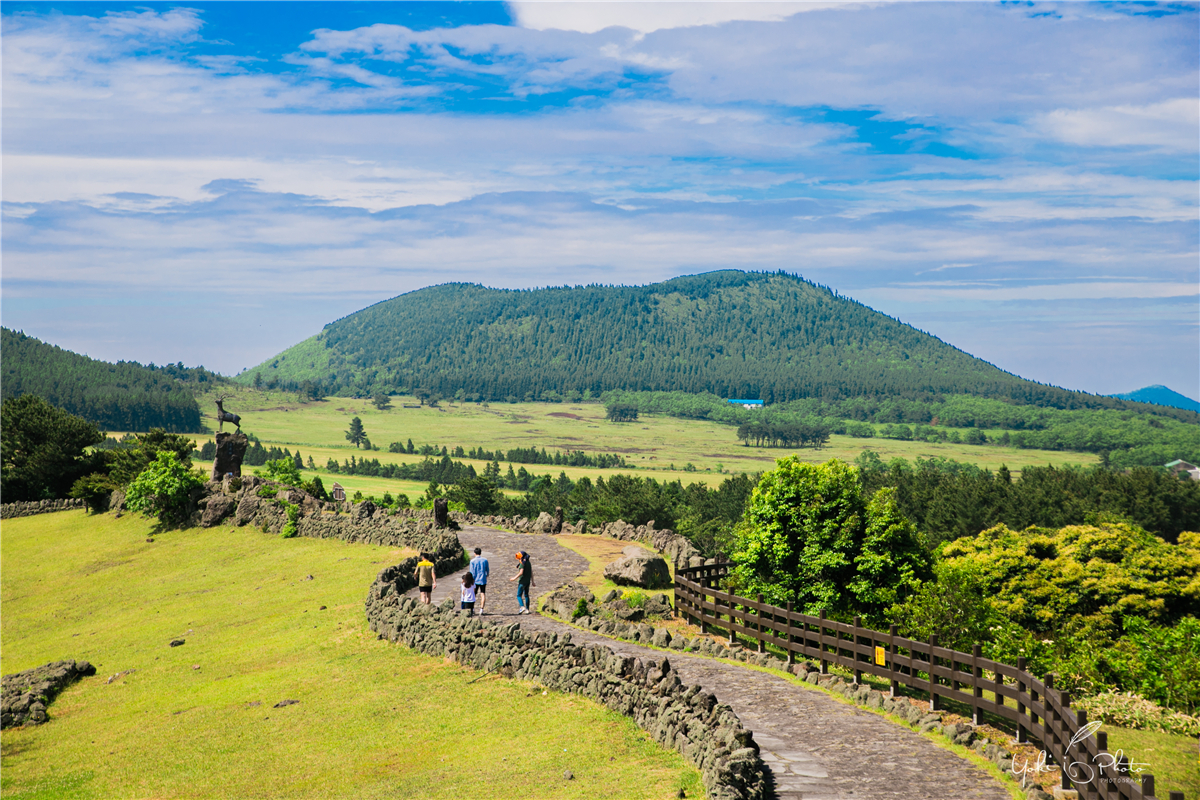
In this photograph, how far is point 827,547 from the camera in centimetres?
2717

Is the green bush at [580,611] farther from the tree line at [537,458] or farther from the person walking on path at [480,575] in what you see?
the tree line at [537,458]

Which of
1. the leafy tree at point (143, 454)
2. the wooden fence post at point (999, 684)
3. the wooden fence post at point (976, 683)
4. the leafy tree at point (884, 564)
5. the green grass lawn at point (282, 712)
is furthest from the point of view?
the leafy tree at point (143, 454)

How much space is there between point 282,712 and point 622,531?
2533 centimetres

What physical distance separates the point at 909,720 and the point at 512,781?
7584 mm

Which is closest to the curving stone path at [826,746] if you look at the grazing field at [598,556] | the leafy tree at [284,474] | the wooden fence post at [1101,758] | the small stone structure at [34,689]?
the wooden fence post at [1101,758]

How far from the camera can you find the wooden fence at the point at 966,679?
35.2 ft

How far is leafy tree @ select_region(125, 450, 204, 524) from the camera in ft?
159

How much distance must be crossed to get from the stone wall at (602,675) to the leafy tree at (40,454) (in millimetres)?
48236

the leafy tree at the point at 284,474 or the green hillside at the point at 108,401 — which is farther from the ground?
the green hillside at the point at 108,401

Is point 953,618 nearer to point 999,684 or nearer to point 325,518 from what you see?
point 999,684

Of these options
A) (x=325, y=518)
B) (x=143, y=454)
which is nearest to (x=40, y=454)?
(x=143, y=454)

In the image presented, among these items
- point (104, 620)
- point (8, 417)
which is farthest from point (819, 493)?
point (8, 417)

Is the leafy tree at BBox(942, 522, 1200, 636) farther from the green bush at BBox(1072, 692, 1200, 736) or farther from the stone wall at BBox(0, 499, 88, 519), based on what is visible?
the stone wall at BBox(0, 499, 88, 519)

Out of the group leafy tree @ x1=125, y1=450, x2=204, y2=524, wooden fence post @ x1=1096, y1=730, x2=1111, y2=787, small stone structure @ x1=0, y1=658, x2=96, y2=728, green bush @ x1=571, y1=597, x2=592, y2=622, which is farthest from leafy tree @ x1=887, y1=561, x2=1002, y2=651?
leafy tree @ x1=125, y1=450, x2=204, y2=524
